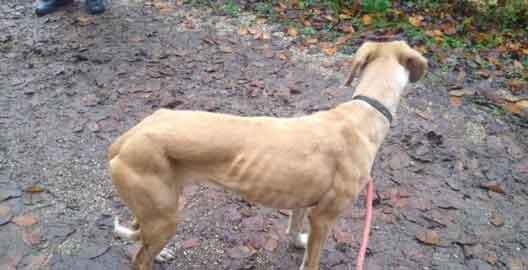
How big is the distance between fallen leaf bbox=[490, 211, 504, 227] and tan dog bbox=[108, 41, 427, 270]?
1760mm

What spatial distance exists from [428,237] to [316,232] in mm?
1294

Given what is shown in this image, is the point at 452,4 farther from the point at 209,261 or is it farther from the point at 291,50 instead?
the point at 209,261

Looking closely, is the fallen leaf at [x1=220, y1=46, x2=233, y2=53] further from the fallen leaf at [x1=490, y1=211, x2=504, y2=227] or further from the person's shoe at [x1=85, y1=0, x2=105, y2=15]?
the fallen leaf at [x1=490, y1=211, x2=504, y2=227]

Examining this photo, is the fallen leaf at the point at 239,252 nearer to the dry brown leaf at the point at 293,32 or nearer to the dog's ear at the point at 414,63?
the dog's ear at the point at 414,63

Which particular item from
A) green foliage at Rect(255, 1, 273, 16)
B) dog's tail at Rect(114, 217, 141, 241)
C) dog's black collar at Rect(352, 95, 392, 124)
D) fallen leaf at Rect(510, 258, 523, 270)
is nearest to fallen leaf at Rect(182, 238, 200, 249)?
dog's tail at Rect(114, 217, 141, 241)

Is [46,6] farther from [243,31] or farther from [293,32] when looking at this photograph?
[293,32]

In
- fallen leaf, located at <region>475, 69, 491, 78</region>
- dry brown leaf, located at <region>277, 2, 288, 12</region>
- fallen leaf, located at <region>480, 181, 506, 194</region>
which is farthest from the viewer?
dry brown leaf, located at <region>277, 2, 288, 12</region>

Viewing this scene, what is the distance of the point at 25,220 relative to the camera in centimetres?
360

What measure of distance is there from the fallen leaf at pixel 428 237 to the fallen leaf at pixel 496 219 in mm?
598

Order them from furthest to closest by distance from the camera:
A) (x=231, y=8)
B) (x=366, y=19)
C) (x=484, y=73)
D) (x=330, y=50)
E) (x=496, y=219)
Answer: (x=231, y=8) < (x=366, y=19) < (x=330, y=50) < (x=484, y=73) < (x=496, y=219)

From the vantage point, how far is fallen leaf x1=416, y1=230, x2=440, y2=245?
369 cm

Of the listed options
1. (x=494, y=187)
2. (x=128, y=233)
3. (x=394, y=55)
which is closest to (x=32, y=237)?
(x=128, y=233)

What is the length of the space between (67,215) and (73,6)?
4.57 m

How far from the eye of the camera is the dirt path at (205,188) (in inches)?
140
